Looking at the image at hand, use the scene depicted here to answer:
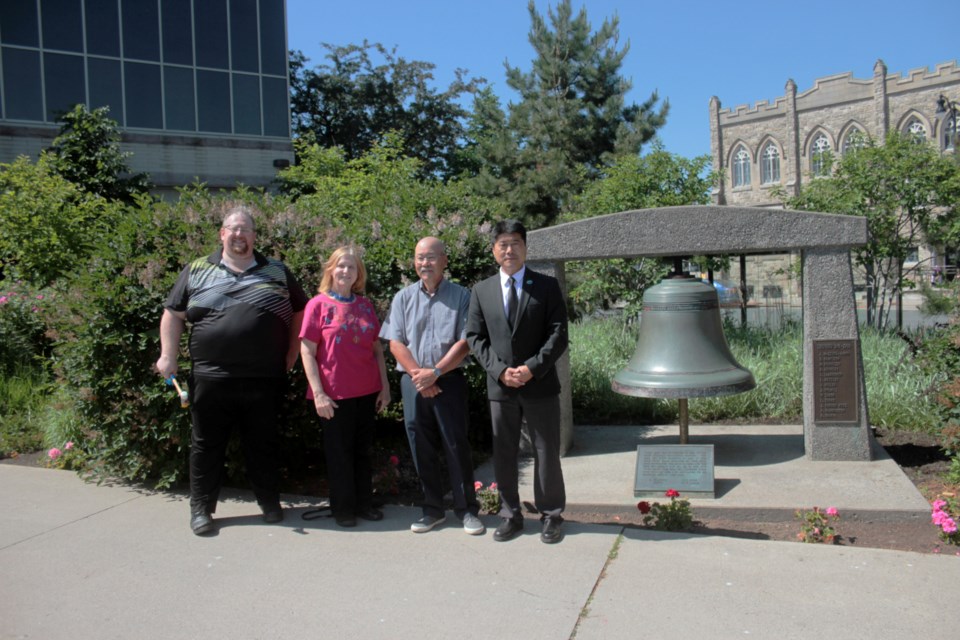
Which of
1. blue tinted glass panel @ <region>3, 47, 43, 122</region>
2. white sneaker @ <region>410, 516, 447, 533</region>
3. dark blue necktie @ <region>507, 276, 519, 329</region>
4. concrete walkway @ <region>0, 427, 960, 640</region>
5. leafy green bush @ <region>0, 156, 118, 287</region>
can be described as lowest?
concrete walkway @ <region>0, 427, 960, 640</region>

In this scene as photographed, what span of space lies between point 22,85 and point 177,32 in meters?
4.54

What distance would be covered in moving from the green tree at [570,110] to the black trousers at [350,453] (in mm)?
16422

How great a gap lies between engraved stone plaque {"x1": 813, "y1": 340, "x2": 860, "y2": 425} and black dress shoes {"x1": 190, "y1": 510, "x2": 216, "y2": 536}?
3979mm

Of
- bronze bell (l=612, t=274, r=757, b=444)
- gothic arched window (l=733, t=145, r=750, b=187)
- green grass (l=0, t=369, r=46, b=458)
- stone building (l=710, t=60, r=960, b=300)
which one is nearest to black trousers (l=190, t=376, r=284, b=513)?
bronze bell (l=612, t=274, r=757, b=444)

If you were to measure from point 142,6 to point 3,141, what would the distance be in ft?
18.2

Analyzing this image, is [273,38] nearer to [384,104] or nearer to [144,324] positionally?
[384,104]

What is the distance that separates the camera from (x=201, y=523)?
4.15 metres

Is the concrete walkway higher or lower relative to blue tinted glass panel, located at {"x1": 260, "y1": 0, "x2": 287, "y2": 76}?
lower

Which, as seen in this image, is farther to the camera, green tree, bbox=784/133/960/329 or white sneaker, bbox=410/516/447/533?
green tree, bbox=784/133/960/329

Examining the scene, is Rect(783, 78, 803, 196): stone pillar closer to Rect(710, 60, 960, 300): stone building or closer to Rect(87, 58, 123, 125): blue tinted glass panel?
Rect(710, 60, 960, 300): stone building

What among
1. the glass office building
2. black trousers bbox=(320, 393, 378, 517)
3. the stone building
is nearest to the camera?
black trousers bbox=(320, 393, 378, 517)

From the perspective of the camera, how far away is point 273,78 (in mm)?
24203

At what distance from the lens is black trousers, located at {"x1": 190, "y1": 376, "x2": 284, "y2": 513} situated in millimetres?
4121

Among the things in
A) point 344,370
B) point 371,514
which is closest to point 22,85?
point 344,370
